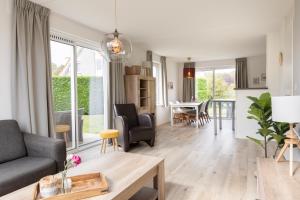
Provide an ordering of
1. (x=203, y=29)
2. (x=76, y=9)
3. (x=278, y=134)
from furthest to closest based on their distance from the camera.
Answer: (x=203, y=29), (x=76, y=9), (x=278, y=134)

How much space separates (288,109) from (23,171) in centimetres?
231

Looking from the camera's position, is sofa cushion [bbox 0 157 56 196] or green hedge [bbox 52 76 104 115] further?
green hedge [bbox 52 76 104 115]

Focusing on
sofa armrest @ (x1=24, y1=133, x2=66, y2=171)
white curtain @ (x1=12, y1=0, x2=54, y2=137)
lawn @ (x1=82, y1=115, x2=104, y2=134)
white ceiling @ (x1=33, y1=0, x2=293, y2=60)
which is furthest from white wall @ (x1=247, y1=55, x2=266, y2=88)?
sofa armrest @ (x1=24, y1=133, x2=66, y2=171)

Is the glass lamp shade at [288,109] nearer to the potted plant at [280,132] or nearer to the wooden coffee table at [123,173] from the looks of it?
the potted plant at [280,132]

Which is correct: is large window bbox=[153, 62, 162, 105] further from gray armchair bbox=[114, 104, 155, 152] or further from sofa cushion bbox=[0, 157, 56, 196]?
sofa cushion bbox=[0, 157, 56, 196]

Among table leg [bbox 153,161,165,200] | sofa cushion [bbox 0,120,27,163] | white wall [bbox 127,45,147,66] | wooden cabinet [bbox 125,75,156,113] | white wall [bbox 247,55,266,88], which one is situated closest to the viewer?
table leg [bbox 153,161,165,200]

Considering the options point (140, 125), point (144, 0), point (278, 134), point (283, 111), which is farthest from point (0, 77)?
point (278, 134)

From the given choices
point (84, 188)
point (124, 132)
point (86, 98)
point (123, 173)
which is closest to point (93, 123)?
point (86, 98)

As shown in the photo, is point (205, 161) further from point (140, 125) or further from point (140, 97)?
point (140, 97)

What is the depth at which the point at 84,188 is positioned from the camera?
4.87 feet

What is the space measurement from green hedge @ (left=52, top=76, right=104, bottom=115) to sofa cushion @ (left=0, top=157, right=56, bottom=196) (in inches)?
61.7

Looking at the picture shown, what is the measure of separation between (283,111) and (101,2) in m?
2.69

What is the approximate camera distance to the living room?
5.88 ft

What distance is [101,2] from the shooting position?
3.09m
